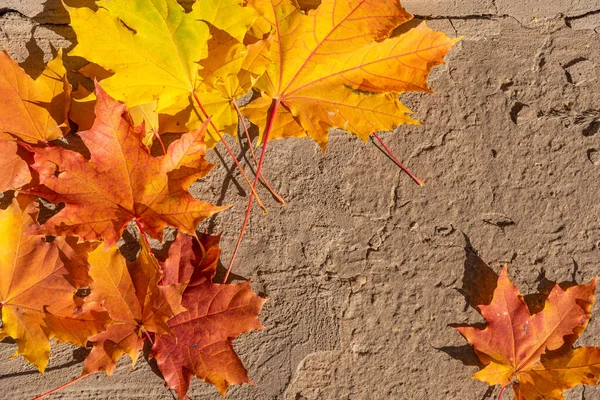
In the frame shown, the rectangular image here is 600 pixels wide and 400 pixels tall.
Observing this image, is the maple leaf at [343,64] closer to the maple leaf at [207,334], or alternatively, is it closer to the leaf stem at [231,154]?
the leaf stem at [231,154]

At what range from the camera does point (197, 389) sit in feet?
4.55

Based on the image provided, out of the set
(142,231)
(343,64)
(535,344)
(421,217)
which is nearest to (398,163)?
(421,217)

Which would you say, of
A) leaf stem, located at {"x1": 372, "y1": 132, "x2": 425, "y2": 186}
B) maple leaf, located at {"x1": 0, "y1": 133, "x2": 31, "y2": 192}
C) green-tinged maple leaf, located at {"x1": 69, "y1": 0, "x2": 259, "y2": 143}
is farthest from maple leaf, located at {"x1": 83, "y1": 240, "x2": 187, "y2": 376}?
leaf stem, located at {"x1": 372, "y1": 132, "x2": 425, "y2": 186}

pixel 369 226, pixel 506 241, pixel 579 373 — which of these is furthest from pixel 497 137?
pixel 579 373

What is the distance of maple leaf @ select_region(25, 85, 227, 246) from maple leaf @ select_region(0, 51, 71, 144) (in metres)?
0.14

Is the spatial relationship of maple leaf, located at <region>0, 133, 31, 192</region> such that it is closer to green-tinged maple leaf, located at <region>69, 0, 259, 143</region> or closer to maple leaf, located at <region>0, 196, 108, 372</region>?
maple leaf, located at <region>0, 196, 108, 372</region>

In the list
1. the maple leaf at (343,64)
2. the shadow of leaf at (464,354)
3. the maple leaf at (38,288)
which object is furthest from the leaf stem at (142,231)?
the shadow of leaf at (464,354)

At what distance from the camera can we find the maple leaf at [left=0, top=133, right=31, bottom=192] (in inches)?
48.7

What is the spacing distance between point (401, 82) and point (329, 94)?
174mm

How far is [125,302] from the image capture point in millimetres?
1241

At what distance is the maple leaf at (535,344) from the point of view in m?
1.33

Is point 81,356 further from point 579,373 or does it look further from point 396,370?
point 579,373

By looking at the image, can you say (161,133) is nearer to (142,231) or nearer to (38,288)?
(142,231)

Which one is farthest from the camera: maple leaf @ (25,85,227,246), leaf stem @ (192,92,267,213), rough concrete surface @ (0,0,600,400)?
rough concrete surface @ (0,0,600,400)
